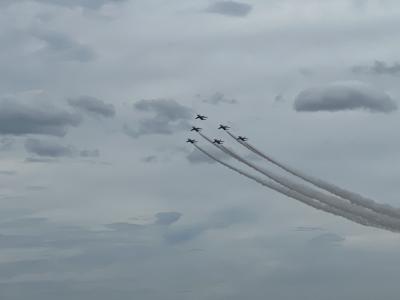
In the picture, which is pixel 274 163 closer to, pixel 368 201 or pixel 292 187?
pixel 292 187

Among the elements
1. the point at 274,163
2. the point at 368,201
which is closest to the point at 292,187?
the point at 274,163

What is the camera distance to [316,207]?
642ft

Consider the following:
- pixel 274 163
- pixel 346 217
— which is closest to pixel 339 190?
pixel 346 217

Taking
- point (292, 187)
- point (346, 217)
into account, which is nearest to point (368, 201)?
point (346, 217)

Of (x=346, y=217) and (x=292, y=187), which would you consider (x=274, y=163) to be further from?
(x=346, y=217)

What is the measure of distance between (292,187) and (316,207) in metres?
8.13

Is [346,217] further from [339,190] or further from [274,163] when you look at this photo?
[274,163]

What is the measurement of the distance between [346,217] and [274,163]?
24124 millimetres

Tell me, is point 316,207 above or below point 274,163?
below

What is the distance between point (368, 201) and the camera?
185m

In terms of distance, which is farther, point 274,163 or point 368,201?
point 274,163

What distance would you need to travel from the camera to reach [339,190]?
191 metres

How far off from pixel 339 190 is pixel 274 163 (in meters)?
19.1

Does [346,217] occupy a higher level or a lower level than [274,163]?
lower
